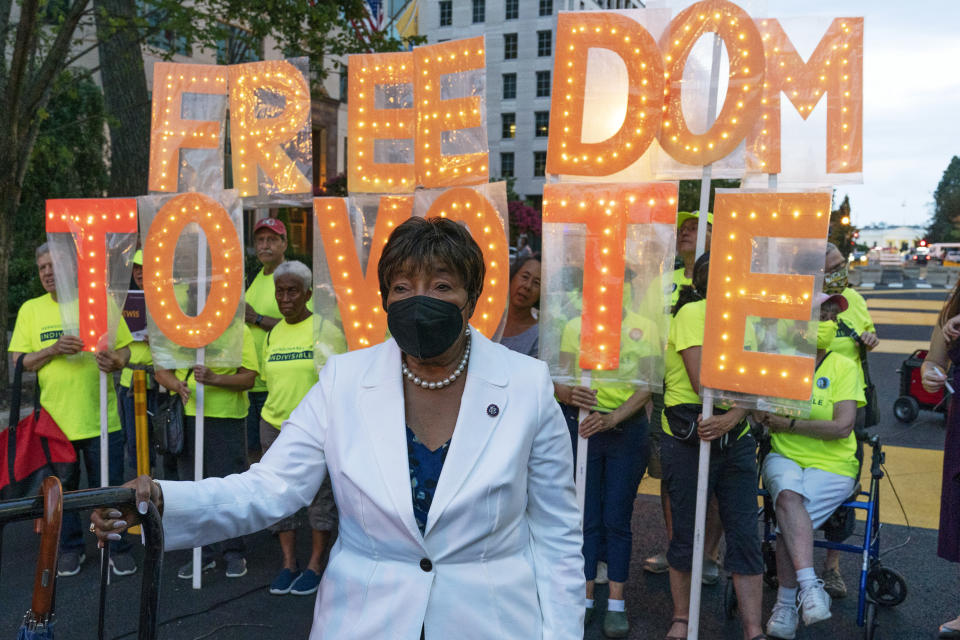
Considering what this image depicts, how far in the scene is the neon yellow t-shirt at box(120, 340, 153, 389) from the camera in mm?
5219

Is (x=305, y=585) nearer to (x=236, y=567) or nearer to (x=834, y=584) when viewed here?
(x=236, y=567)

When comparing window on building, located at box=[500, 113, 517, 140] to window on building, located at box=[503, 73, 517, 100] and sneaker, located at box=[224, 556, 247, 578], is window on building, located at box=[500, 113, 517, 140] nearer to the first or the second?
window on building, located at box=[503, 73, 517, 100]

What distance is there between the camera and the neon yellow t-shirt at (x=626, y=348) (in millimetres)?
3896

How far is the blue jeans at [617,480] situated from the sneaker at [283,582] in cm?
180

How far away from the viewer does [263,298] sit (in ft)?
18.9

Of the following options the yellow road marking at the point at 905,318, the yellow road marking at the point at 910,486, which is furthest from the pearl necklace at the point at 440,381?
the yellow road marking at the point at 905,318

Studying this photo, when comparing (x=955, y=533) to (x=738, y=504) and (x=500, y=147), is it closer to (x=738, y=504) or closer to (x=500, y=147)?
(x=738, y=504)

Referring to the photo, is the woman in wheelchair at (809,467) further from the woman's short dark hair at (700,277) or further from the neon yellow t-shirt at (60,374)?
the neon yellow t-shirt at (60,374)

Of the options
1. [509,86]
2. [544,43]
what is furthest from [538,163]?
[544,43]

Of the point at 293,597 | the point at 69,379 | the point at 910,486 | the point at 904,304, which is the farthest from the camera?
the point at 904,304

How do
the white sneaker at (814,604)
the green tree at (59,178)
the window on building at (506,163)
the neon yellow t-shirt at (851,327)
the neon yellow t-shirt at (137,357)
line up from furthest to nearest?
the window on building at (506,163), the green tree at (59,178), the neon yellow t-shirt at (851,327), the neon yellow t-shirt at (137,357), the white sneaker at (814,604)

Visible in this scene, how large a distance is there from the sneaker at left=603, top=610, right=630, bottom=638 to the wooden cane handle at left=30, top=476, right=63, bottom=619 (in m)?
3.32

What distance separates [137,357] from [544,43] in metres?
56.5

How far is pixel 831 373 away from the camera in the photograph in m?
4.34
